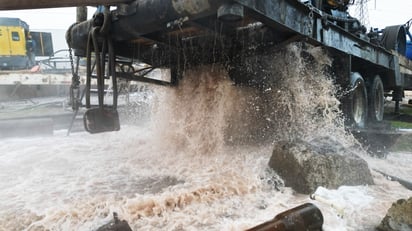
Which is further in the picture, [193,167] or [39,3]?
[193,167]

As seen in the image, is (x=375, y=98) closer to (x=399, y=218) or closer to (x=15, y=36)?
(x=399, y=218)

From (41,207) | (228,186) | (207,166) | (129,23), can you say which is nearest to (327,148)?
(228,186)

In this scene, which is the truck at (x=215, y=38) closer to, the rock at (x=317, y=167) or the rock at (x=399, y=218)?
the rock at (x=317, y=167)

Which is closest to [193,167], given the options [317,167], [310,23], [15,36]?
[317,167]

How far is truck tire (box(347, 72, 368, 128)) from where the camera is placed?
5523mm

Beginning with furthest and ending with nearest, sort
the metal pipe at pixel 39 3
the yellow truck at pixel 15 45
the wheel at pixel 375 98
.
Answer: the yellow truck at pixel 15 45 → the wheel at pixel 375 98 → the metal pipe at pixel 39 3

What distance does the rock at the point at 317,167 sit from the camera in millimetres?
3246

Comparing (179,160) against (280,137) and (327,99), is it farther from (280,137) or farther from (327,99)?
(327,99)

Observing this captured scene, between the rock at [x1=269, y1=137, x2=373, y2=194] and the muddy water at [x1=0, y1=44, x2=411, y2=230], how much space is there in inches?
4.6

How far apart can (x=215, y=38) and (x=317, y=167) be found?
212 centimetres

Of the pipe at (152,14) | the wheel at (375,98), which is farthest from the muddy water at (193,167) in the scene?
the wheel at (375,98)

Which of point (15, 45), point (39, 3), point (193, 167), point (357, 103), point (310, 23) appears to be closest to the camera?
A: point (39, 3)

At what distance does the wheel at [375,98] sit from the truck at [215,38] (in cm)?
2

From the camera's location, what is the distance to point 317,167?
3.27 meters
